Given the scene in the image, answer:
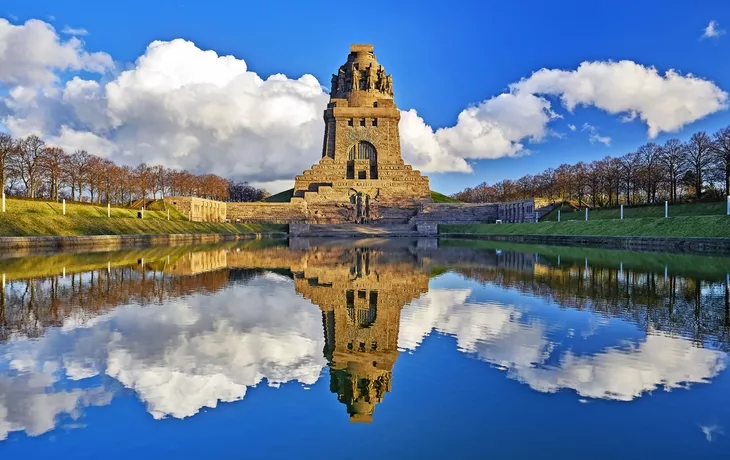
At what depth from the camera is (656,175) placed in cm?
5397

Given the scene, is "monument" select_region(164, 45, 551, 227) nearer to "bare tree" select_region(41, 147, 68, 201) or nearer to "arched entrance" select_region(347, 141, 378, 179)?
"arched entrance" select_region(347, 141, 378, 179)

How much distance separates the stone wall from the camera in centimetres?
6325

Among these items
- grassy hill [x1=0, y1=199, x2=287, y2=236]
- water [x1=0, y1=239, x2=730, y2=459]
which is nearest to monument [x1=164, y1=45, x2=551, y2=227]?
grassy hill [x1=0, y1=199, x2=287, y2=236]

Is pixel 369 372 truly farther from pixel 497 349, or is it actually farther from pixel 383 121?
pixel 383 121

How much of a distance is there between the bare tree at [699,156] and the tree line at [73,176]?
2350 inches

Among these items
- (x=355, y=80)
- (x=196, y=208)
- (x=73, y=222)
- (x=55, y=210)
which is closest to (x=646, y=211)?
(x=73, y=222)

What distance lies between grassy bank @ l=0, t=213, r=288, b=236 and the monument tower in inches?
1202

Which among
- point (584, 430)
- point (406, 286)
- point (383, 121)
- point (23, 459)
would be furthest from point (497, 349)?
point (383, 121)

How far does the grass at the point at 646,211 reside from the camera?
122 feet

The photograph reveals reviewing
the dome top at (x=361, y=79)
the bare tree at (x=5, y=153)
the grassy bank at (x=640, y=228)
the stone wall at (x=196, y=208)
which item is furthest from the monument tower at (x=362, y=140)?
the bare tree at (x=5, y=153)

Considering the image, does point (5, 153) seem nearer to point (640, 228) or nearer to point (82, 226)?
point (82, 226)

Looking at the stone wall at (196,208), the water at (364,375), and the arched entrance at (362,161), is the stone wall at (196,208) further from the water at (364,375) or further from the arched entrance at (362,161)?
the water at (364,375)

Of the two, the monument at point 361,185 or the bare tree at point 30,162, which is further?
the monument at point 361,185

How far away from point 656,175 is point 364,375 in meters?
56.9
